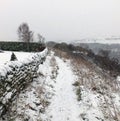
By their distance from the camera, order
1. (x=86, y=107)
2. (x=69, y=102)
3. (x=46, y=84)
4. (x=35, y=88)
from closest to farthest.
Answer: (x=86, y=107), (x=69, y=102), (x=35, y=88), (x=46, y=84)

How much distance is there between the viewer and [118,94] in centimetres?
1338

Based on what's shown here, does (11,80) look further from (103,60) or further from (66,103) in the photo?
(103,60)

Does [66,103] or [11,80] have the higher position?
[11,80]

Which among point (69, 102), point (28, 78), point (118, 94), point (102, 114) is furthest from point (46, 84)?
point (102, 114)

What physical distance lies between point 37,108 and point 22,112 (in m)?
1.00

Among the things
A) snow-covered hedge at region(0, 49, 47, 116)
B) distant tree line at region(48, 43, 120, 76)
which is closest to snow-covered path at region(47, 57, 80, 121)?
snow-covered hedge at region(0, 49, 47, 116)

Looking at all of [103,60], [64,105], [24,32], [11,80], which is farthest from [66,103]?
[24,32]

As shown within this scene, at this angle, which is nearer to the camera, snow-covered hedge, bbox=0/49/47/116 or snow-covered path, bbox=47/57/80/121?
snow-covered hedge, bbox=0/49/47/116

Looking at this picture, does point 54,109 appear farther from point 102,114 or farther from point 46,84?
point 46,84

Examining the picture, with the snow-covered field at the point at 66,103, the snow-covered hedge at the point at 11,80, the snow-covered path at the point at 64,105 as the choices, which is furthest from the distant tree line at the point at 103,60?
the snow-covered hedge at the point at 11,80

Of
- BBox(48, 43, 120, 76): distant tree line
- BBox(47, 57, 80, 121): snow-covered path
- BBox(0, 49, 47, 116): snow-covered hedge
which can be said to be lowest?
Result: BBox(48, 43, 120, 76): distant tree line

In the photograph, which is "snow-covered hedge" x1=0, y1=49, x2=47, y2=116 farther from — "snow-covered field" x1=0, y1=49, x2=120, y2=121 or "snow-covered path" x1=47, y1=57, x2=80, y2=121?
"snow-covered path" x1=47, y1=57, x2=80, y2=121

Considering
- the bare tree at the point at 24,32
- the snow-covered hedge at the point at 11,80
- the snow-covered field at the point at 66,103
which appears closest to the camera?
the snow-covered hedge at the point at 11,80

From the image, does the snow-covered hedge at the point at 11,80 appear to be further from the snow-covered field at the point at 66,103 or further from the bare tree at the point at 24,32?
the bare tree at the point at 24,32
